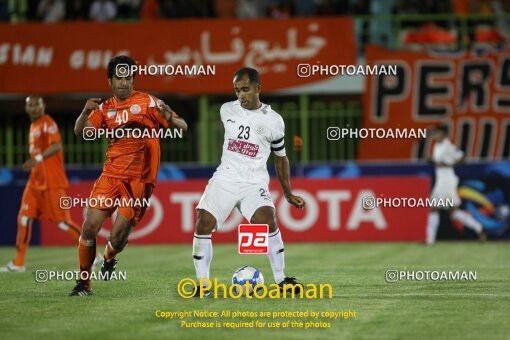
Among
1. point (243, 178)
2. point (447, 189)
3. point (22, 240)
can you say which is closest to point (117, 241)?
point (243, 178)

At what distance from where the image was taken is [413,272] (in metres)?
13.1

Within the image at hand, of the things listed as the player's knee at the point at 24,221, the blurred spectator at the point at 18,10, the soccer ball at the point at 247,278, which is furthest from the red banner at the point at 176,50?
the soccer ball at the point at 247,278

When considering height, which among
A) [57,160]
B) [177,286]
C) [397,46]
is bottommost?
[177,286]

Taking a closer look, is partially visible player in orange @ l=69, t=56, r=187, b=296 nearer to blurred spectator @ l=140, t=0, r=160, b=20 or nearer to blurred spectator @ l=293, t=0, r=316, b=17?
blurred spectator @ l=140, t=0, r=160, b=20

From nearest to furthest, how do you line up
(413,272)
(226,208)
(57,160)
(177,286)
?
(226,208), (177,286), (413,272), (57,160)

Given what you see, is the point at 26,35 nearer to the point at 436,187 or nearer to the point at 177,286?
the point at 436,187

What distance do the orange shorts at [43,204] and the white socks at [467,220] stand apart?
8.61 metres

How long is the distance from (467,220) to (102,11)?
9.67 m

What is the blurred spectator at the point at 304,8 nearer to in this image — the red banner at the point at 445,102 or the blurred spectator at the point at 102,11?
the red banner at the point at 445,102

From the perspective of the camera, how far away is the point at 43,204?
594 inches

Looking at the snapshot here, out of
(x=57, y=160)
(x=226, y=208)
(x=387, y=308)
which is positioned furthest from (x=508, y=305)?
(x=57, y=160)

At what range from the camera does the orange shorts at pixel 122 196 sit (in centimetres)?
1052

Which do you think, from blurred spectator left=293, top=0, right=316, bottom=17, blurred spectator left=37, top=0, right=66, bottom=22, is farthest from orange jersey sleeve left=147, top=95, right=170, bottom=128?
blurred spectator left=293, top=0, right=316, bottom=17

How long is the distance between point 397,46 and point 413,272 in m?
11.7
